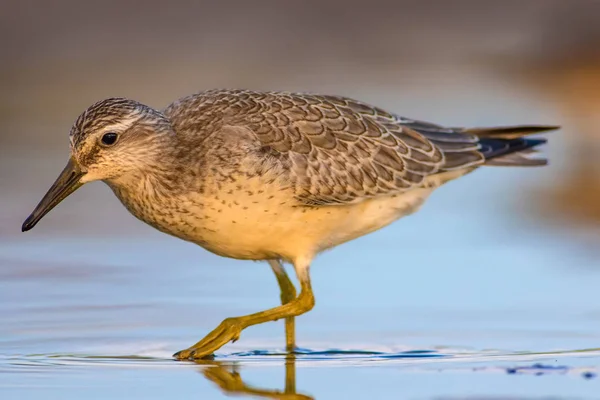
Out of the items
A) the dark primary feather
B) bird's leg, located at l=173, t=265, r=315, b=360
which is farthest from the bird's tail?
bird's leg, located at l=173, t=265, r=315, b=360

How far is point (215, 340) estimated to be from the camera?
30.7ft

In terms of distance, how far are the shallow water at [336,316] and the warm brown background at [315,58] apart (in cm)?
417

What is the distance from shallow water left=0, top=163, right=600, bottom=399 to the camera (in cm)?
838

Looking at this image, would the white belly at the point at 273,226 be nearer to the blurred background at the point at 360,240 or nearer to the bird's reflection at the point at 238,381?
the blurred background at the point at 360,240

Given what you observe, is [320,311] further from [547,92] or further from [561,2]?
[561,2]

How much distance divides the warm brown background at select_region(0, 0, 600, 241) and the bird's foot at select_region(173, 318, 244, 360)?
7.66 meters

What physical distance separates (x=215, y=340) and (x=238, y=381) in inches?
34.3

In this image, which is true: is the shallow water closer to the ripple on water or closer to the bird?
the ripple on water

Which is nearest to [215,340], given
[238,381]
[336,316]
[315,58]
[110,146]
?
[238,381]

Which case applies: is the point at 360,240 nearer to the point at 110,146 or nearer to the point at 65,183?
the point at 110,146

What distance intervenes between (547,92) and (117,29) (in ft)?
22.3

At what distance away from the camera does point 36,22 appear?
71.8ft

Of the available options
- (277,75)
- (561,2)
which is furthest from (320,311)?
(561,2)

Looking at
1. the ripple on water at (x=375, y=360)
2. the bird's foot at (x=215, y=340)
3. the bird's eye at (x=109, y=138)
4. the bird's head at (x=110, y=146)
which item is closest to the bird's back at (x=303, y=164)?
the bird's head at (x=110, y=146)
